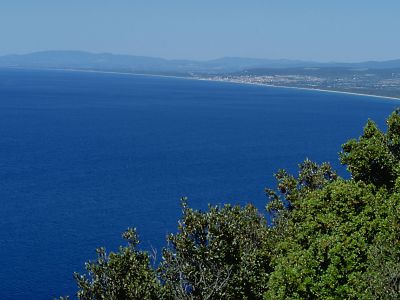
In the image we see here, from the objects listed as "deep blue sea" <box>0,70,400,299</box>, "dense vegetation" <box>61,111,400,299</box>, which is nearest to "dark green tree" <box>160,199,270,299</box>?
"dense vegetation" <box>61,111,400,299</box>

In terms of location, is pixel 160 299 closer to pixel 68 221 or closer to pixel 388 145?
pixel 388 145

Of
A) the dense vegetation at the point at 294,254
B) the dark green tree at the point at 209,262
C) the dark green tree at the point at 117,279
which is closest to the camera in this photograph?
the dense vegetation at the point at 294,254

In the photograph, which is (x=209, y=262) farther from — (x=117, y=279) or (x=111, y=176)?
(x=111, y=176)

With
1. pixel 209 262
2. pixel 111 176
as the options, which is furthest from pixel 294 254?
pixel 111 176

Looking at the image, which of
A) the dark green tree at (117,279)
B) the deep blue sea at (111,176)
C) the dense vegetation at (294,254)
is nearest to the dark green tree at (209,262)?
the dense vegetation at (294,254)

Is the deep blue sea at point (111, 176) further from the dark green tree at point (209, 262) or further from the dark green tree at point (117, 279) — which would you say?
the dark green tree at point (117, 279)

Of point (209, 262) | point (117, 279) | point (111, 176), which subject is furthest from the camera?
point (111, 176)

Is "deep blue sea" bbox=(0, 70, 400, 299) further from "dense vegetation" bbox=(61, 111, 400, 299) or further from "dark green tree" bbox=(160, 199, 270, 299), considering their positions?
"dense vegetation" bbox=(61, 111, 400, 299)

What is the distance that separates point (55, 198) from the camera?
93938 mm

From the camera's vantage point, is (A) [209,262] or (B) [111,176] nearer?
(A) [209,262]

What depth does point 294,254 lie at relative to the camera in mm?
23203

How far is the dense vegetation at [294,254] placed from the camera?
851 inches

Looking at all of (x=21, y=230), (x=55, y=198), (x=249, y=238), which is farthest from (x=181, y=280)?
(x=55, y=198)

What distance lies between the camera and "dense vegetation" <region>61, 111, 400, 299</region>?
2161 centimetres
